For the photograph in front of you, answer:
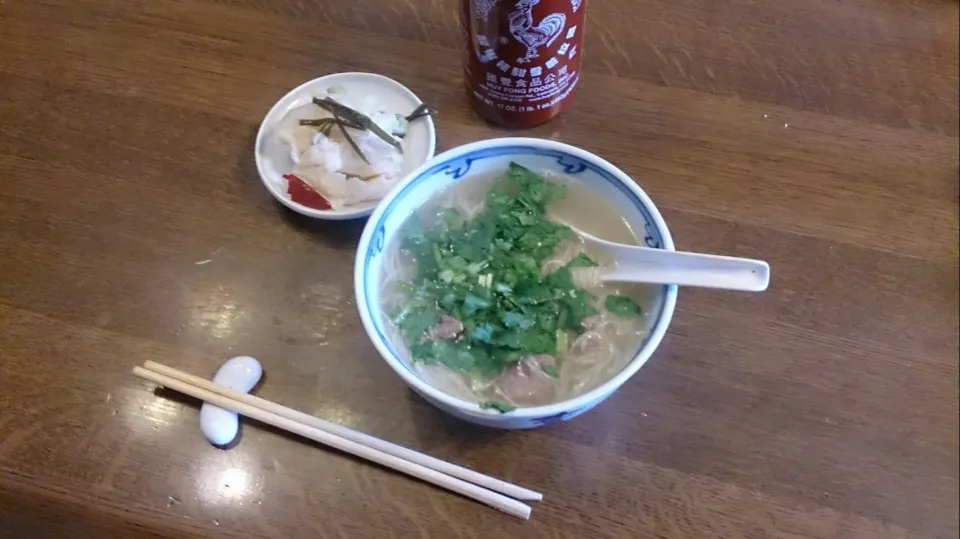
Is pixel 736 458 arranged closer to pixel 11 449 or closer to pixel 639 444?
pixel 639 444

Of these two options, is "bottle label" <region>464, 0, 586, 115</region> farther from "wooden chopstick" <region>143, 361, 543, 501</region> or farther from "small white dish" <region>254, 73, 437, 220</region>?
"wooden chopstick" <region>143, 361, 543, 501</region>

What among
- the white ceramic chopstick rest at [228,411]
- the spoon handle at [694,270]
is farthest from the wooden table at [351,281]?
the spoon handle at [694,270]

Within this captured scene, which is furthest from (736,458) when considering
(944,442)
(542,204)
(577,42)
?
(577,42)

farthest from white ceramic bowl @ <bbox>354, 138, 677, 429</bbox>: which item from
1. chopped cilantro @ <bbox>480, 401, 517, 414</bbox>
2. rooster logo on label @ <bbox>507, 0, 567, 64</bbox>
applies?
rooster logo on label @ <bbox>507, 0, 567, 64</bbox>

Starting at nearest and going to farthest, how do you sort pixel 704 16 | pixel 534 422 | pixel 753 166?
pixel 534 422 → pixel 753 166 → pixel 704 16

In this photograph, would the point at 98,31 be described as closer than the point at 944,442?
No

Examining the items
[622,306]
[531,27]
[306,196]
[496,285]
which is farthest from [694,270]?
[306,196]

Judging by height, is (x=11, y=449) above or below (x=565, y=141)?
below
